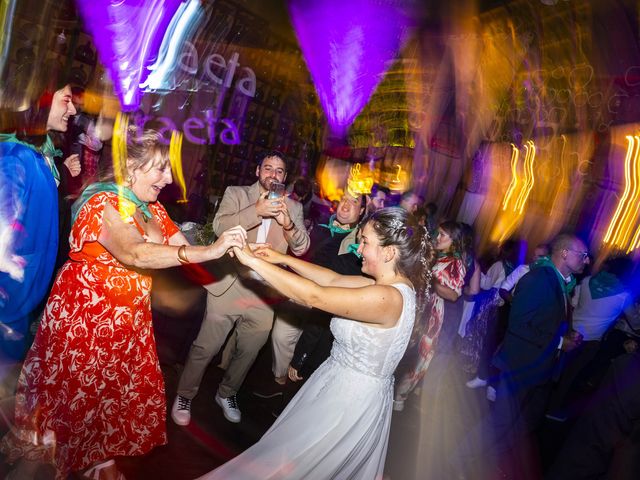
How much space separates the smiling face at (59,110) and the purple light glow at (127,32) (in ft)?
15.2

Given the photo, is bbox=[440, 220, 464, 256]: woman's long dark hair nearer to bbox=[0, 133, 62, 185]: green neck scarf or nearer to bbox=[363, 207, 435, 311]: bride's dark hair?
bbox=[363, 207, 435, 311]: bride's dark hair

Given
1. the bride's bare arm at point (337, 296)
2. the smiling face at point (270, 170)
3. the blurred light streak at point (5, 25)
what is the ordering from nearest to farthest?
the bride's bare arm at point (337, 296), the smiling face at point (270, 170), the blurred light streak at point (5, 25)

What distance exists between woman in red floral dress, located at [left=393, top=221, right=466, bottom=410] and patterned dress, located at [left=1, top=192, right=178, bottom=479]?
2539 millimetres

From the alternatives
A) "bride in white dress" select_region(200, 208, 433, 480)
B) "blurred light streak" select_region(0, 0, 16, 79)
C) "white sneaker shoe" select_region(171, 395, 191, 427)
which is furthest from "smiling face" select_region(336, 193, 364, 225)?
"blurred light streak" select_region(0, 0, 16, 79)

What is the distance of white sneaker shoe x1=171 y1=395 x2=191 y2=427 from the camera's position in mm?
3057

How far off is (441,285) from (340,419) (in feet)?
6.96

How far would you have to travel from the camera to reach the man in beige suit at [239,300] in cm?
312

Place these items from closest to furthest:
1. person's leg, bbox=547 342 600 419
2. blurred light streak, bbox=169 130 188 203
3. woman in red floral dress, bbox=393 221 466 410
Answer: woman in red floral dress, bbox=393 221 466 410, person's leg, bbox=547 342 600 419, blurred light streak, bbox=169 130 188 203

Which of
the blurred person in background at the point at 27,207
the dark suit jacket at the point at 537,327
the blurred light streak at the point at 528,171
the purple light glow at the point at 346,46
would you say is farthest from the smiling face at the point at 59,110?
the blurred light streak at the point at 528,171

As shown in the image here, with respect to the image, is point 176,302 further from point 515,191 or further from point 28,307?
point 515,191

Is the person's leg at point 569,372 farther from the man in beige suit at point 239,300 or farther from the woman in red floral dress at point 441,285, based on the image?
the man in beige suit at point 239,300

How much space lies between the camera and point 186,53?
289 inches

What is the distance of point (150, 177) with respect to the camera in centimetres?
210

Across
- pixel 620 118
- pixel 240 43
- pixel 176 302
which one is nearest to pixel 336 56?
pixel 240 43
